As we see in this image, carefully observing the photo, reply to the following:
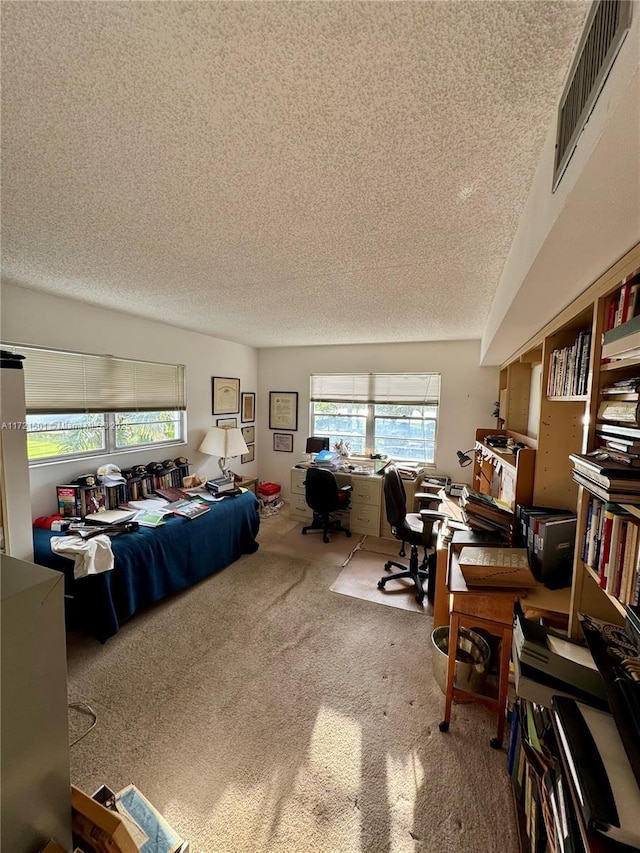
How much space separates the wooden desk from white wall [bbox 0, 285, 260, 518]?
306cm

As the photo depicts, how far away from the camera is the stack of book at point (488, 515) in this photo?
82.2 inches

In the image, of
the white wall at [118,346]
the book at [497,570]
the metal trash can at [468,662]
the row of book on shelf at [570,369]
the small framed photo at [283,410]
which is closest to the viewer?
the row of book on shelf at [570,369]

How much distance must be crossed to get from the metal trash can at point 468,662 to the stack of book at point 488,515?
1.98ft

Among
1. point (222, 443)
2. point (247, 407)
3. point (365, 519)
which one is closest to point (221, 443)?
point (222, 443)

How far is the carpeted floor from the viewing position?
4.30 ft

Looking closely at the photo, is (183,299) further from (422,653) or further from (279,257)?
(422,653)

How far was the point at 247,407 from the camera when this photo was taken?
499 centimetres

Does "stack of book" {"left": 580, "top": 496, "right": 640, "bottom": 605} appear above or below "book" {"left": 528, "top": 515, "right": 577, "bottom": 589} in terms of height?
above

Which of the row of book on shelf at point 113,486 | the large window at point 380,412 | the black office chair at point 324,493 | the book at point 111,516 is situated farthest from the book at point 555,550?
the row of book on shelf at point 113,486

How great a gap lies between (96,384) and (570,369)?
139 inches

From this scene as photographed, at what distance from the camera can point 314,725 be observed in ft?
5.57

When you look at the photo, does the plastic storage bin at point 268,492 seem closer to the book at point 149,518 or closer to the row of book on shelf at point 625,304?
the book at point 149,518

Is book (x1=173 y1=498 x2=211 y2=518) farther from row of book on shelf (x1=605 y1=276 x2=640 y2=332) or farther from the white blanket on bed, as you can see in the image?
row of book on shelf (x1=605 y1=276 x2=640 y2=332)

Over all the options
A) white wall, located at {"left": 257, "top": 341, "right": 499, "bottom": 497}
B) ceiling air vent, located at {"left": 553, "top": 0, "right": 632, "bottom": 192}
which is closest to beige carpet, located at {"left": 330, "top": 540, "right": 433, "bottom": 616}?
white wall, located at {"left": 257, "top": 341, "right": 499, "bottom": 497}
